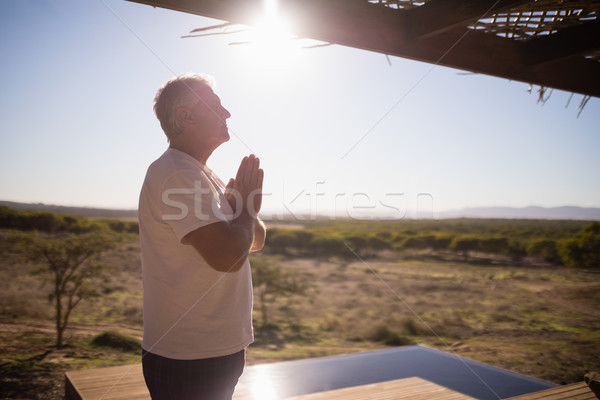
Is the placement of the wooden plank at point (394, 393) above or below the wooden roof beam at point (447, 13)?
below

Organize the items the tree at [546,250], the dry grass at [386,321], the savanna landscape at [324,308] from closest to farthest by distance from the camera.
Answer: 1. the dry grass at [386,321]
2. the savanna landscape at [324,308]
3. the tree at [546,250]

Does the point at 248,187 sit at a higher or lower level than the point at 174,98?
lower

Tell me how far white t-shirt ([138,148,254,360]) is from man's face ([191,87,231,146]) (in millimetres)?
104

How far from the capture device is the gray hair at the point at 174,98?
1030 mm

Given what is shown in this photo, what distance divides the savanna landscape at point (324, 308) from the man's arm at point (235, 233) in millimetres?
4341

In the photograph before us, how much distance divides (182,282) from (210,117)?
44 cm

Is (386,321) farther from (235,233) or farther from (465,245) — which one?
(465,245)

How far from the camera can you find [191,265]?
942 mm

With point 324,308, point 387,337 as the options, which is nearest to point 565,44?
point 387,337

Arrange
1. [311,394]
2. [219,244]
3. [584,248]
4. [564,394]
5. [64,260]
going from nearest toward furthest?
[219,244], [564,394], [311,394], [64,260], [584,248]

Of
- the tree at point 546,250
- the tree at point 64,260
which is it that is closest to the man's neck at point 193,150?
the tree at point 64,260

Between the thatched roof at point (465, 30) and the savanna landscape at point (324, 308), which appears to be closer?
the thatched roof at point (465, 30)

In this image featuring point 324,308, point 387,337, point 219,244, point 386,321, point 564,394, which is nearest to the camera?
point 219,244

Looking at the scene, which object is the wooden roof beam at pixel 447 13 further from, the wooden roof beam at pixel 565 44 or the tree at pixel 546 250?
the tree at pixel 546 250
